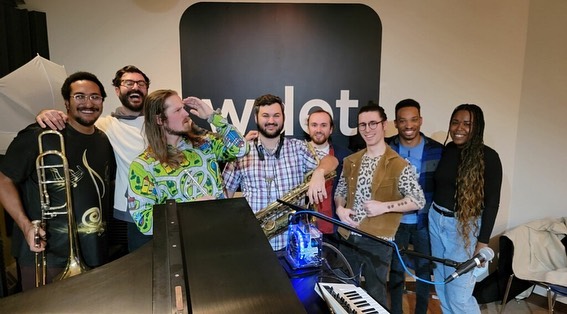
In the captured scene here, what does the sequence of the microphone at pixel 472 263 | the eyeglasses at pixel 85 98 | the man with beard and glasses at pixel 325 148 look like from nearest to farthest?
the microphone at pixel 472 263 → the eyeglasses at pixel 85 98 → the man with beard and glasses at pixel 325 148

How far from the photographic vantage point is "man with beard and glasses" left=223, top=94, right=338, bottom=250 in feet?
7.12

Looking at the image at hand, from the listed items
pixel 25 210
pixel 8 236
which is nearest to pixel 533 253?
pixel 25 210

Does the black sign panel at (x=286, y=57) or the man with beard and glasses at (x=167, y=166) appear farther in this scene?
the black sign panel at (x=286, y=57)

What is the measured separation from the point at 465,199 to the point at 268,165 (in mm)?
1259

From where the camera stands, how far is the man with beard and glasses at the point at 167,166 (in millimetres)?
1735

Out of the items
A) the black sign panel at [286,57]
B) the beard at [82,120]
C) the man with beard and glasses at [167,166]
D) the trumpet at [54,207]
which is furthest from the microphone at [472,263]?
the black sign panel at [286,57]

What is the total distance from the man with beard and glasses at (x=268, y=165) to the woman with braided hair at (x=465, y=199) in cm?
82

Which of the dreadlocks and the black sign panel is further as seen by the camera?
the black sign panel

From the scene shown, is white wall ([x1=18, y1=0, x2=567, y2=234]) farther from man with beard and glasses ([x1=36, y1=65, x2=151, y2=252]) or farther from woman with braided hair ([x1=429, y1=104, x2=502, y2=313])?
woman with braided hair ([x1=429, y1=104, x2=502, y2=313])

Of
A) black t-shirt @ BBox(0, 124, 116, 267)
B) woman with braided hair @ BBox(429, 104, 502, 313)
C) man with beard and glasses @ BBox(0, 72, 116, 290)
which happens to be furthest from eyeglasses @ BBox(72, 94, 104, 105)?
woman with braided hair @ BBox(429, 104, 502, 313)

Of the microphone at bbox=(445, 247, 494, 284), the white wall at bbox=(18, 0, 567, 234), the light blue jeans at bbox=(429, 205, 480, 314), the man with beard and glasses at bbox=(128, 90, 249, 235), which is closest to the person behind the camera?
the microphone at bbox=(445, 247, 494, 284)

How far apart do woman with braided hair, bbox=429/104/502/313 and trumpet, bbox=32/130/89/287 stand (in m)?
2.24

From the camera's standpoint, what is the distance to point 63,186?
6.68ft

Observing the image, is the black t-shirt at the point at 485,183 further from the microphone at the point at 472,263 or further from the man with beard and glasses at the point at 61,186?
the man with beard and glasses at the point at 61,186
